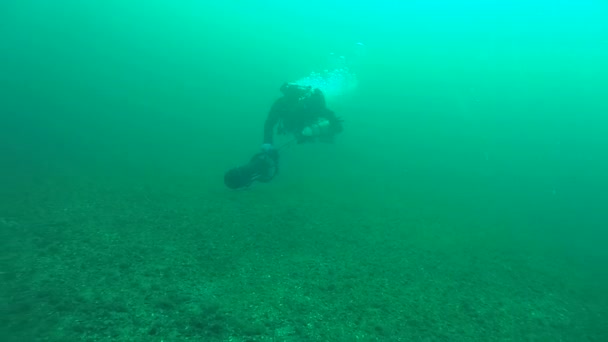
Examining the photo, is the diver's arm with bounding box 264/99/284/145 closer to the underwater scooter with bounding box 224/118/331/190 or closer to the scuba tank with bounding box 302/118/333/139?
the underwater scooter with bounding box 224/118/331/190

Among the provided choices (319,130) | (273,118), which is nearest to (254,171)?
(273,118)

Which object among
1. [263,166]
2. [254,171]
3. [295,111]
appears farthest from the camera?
[295,111]

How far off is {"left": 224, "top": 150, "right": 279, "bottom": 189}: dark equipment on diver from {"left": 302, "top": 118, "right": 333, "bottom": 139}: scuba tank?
3.51ft

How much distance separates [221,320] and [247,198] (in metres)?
5.01

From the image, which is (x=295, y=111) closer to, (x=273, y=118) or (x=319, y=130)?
(x=273, y=118)

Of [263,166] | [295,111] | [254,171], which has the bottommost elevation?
[254,171]

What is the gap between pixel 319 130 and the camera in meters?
9.78

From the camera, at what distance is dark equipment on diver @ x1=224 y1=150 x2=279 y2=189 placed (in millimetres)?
7832

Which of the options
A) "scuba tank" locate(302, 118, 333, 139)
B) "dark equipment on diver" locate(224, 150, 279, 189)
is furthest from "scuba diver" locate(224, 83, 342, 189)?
"dark equipment on diver" locate(224, 150, 279, 189)

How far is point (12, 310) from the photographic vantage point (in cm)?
405

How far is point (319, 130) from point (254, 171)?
8.08 feet

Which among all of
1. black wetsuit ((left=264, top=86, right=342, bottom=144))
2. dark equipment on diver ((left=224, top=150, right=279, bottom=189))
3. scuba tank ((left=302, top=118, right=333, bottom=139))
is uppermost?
black wetsuit ((left=264, top=86, right=342, bottom=144))

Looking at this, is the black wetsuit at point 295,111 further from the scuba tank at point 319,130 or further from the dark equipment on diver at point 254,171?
the dark equipment on diver at point 254,171

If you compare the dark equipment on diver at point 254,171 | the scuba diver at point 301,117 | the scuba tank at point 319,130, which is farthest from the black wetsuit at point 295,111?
the dark equipment on diver at point 254,171
